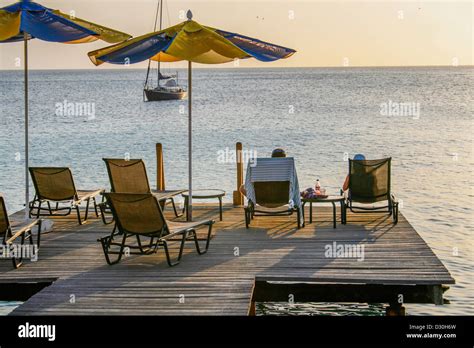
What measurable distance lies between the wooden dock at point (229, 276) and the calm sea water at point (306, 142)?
2.48 metres

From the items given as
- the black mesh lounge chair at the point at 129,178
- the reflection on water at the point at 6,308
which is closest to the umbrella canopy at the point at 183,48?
the black mesh lounge chair at the point at 129,178

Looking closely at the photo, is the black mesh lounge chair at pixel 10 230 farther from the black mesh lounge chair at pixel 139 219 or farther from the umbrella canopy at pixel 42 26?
the umbrella canopy at pixel 42 26

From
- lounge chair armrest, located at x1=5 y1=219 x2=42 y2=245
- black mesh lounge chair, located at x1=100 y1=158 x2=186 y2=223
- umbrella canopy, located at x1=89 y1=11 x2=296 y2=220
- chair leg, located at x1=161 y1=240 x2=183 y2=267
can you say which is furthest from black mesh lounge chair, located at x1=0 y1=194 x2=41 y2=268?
umbrella canopy, located at x1=89 y1=11 x2=296 y2=220

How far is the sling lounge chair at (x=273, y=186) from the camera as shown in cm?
1144

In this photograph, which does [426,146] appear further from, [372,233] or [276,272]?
[276,272]

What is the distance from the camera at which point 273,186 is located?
11.4 m

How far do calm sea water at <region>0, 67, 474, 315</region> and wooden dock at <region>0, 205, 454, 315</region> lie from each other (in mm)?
2477

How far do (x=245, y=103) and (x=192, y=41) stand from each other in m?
61.7

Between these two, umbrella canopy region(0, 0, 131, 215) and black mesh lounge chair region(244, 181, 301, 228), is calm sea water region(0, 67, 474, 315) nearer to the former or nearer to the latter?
black mesh lounge chair region(244, 181, 301, 228)

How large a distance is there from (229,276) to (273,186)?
260 centimetres

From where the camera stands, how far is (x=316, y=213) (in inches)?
506

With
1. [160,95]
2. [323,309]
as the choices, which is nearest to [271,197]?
[323,309]

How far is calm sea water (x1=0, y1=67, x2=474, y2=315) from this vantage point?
18.9 metres

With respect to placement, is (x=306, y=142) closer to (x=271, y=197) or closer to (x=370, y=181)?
(x=370, y=181)
